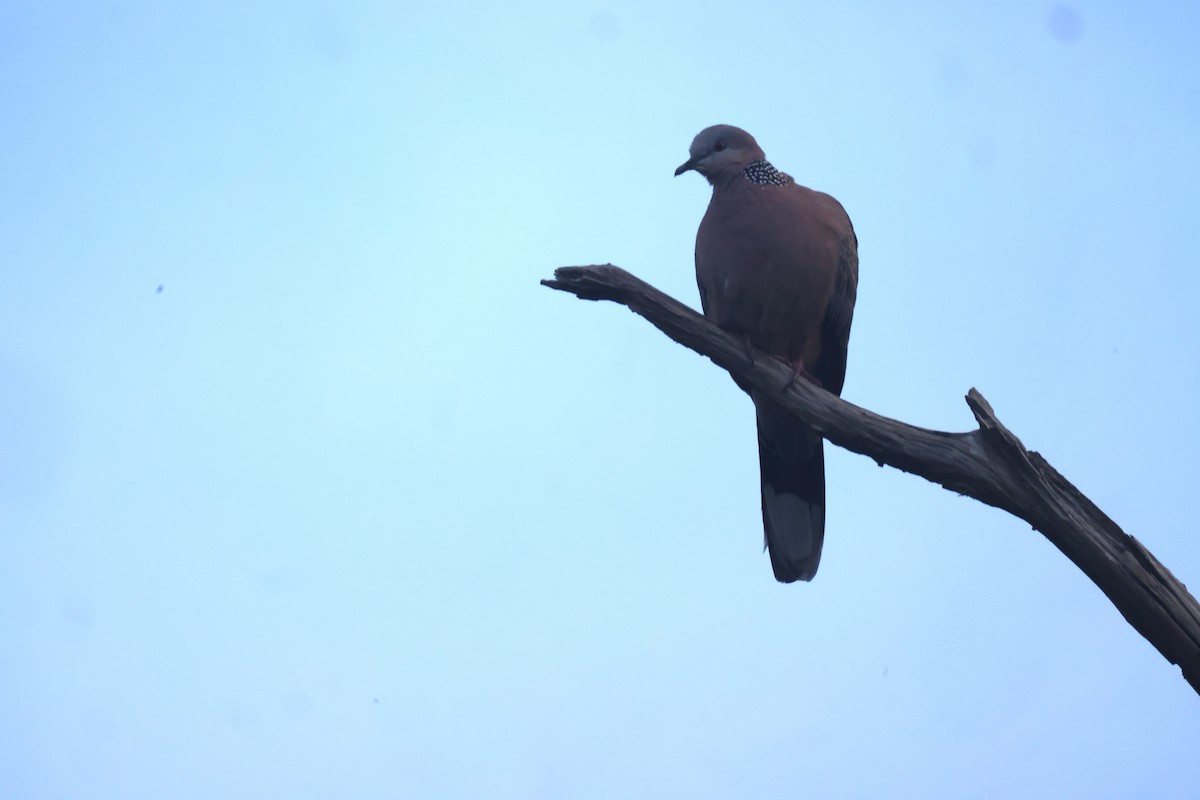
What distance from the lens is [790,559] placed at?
5.01 metres

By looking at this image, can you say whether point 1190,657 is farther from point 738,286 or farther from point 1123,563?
point 738,286

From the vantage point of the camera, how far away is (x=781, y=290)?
4.65 meters

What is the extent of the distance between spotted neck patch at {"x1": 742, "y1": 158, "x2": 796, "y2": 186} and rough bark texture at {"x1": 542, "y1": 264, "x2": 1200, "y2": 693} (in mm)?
1138

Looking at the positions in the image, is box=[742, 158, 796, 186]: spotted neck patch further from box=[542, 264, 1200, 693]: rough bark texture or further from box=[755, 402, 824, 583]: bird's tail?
box=[542, 264, 1200, 693]: rough bark texture

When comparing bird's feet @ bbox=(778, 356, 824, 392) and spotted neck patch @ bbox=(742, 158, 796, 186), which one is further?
spotted neck patch @ bbox=(742, 158, 796, 186)

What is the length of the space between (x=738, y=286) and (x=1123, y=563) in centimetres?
188

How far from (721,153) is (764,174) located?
274 millimetres

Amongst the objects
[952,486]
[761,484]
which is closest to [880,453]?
[952,486]

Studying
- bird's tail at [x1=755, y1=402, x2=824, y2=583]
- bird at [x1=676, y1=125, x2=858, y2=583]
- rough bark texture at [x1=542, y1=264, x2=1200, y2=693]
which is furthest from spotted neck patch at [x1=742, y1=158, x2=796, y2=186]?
rough bark texture at [x1=542, y1=264, x2=1200, y2=693]

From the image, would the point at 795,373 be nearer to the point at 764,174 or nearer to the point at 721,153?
the point at 764,174

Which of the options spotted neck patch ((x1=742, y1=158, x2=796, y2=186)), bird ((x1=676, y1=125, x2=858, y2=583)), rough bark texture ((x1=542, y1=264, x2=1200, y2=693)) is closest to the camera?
rough bark texture ((x1=542, y1=264, x2=1200, y2=693))

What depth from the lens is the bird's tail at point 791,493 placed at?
16.4ft

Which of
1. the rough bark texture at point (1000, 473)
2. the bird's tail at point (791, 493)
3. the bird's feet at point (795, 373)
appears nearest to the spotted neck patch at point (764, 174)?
the bird's feet at point (795, 373)

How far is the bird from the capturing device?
4680 millimetres
